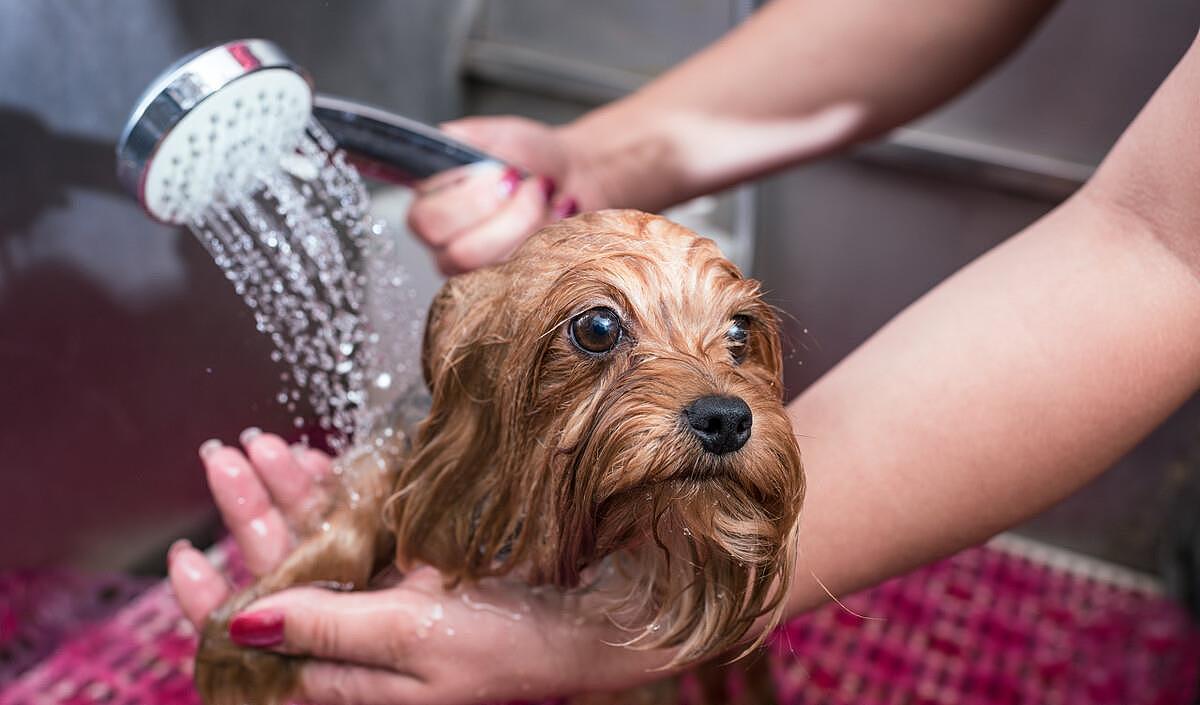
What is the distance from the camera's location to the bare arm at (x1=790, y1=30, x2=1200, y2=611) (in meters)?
0.77

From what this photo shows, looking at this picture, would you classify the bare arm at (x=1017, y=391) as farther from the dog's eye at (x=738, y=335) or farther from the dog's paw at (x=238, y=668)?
the dog's paw at (x=238, y=668)

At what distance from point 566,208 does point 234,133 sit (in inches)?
12.1

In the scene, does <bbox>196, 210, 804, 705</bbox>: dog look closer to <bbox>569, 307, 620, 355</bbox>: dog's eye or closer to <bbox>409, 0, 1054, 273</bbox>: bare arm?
<bbox>569, 307, 620, 355</bbox>: dog's eye

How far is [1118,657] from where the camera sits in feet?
4.69

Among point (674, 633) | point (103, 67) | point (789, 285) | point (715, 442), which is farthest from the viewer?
point (789, 285)

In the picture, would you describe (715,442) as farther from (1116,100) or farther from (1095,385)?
(1116,100)

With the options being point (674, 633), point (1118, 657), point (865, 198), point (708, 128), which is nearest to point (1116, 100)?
point (865, 198)

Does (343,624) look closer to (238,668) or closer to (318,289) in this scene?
(238,668)

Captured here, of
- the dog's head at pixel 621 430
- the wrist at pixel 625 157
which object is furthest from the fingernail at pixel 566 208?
the dog's head at pixel 621 430

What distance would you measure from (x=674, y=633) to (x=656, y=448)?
0.70 ft

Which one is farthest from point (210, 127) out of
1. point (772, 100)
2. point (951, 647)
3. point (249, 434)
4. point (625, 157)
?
point (951, 647)

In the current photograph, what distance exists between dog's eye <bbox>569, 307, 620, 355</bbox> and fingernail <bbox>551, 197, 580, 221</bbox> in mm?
371

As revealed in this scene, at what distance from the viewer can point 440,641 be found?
0.84 m

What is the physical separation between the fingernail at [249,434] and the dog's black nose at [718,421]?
0.48 meters
